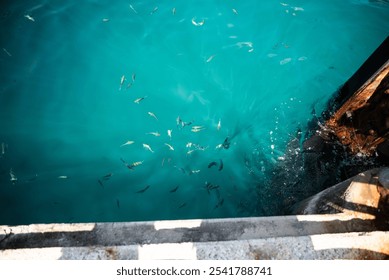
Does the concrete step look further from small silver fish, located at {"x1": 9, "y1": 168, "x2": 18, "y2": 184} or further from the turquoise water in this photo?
small silver fish, located at {"x1": 9, "y1": 168, "x2": 18, "y2": 184}

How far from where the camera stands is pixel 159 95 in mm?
6133

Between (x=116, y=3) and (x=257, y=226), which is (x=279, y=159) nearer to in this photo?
(x=257, y=226)

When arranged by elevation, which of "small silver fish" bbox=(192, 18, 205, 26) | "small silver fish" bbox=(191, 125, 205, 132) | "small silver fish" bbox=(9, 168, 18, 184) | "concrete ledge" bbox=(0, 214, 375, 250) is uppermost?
"small silver fish" bbox=(192, 18, 205, 26)

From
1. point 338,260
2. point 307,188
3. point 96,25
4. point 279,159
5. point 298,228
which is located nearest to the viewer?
point 338,260

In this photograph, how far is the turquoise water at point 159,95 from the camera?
5.17 metres

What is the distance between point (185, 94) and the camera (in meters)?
6.23

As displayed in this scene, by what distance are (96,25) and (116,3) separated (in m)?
1.00

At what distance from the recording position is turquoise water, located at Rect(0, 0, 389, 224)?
Answer: 5168 mm

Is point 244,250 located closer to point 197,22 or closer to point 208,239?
point 208,239

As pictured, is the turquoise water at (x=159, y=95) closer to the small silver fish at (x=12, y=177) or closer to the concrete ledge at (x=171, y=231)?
the small silver fish at (x=12, y=177)

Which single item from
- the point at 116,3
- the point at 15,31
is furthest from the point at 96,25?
the point at 15,31

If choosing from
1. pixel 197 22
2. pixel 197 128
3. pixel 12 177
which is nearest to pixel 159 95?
pixel 197 128

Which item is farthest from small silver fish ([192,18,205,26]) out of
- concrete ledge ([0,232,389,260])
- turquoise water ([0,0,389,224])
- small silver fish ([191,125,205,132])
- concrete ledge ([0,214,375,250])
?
concrete ledge ([0,232,389,260])

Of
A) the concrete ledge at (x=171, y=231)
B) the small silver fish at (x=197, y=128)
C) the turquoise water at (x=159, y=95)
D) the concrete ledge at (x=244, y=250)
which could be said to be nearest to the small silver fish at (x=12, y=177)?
the turquoise water at (x=159, y=95)
